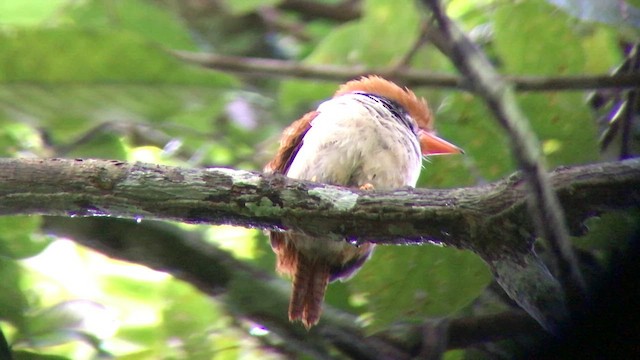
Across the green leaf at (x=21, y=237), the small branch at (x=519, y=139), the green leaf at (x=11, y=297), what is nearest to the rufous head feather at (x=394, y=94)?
the green leaf at (x=21, y=237)

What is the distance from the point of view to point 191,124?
3539 mm

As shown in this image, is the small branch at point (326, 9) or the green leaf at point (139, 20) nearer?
the green leaf at point (139, 20)

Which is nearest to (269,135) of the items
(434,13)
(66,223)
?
(66,223)

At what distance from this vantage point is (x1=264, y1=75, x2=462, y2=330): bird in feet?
Result: 9.38

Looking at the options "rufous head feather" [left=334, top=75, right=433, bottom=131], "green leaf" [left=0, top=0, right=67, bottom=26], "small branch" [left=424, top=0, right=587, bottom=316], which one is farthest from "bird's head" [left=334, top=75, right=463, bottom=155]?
"small branch" [left=424, top=0, right=587, bottom=316]

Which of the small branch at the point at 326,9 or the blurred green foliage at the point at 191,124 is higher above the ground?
the small branch at the point at 326,9

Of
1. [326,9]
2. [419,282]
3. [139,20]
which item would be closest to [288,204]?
[419,282]

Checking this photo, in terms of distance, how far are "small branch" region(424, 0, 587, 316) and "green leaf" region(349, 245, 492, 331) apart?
972mm

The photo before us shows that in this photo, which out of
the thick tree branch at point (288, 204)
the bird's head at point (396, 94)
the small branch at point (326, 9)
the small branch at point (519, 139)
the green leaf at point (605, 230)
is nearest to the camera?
the small branch at point (519, 139)

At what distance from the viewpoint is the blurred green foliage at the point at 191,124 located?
2.65 m

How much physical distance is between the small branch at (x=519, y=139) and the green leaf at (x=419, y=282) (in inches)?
38.2

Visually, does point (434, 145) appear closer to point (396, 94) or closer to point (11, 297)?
point (396, 94)

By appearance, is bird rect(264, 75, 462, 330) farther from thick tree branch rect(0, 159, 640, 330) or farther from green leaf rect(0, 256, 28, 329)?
green leaf rect(0, 256, 28, 329)

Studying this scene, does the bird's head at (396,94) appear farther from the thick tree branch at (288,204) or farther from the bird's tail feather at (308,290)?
the thick tree branch at (288,204)
